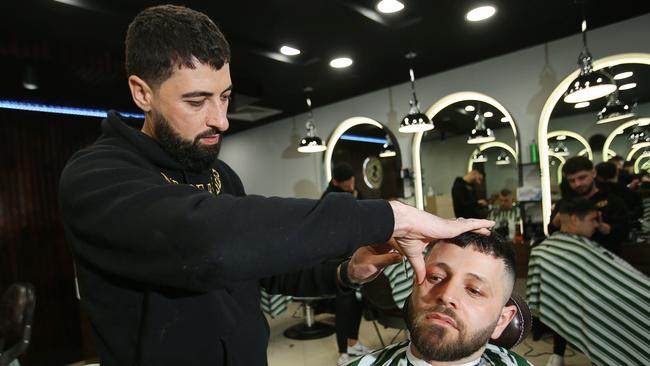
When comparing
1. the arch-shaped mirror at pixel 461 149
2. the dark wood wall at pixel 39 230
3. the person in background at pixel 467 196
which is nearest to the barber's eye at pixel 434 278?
the arch-shaped mirror at pixel 461 149

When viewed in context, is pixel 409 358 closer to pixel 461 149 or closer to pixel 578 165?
pixel 578 165

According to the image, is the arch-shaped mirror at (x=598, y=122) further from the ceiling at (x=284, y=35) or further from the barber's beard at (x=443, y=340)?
the barber's beard at (x=443, y=340)

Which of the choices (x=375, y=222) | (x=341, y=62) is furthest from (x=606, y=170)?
(x=375, y=222)

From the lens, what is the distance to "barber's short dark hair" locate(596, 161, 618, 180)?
3.56 m

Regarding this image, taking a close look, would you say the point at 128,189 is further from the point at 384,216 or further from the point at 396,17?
the point at 396,17

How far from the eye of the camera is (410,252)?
0.82 m

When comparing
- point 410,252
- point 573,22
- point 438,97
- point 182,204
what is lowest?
point 410,252

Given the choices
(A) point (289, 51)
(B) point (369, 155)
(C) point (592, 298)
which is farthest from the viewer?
(B) point (369, 155)

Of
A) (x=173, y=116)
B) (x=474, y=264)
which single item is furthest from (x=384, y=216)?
(x=474, y=264)

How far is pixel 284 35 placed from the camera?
3408mm

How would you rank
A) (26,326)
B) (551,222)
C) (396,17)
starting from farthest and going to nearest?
(551,222), (396,17), (26,326)

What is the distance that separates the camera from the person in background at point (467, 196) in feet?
14.6

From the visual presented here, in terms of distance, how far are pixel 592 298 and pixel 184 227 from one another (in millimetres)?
2944

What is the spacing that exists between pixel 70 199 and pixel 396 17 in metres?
3.08
